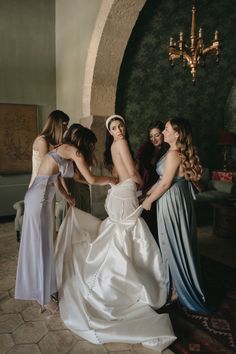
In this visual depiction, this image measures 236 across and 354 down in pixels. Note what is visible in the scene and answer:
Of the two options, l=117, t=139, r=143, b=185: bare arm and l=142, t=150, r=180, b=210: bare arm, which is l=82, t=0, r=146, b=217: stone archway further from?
l=142, t=150, r=180, b=210: bare arm

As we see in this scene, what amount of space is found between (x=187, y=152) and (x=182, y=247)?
0.88m

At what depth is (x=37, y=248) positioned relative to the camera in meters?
2.63

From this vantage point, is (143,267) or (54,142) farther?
(54,142)

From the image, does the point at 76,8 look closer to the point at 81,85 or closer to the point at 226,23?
the point at 81,85

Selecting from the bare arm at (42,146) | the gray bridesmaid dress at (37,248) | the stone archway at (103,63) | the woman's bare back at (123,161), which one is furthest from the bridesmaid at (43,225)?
the stone archway at (103,63)

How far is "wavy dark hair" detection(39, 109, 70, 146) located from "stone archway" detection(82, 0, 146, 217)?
154 cm

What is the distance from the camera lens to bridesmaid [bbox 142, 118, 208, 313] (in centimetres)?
269

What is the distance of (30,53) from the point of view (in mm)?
6121

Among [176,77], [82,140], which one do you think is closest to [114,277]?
[82,140]

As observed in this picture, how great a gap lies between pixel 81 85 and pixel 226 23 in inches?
125

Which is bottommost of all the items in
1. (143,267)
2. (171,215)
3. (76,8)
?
(143,267)

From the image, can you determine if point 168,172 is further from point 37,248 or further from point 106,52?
point 106,52

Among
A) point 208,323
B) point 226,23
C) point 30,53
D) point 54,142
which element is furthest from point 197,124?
point 208,323

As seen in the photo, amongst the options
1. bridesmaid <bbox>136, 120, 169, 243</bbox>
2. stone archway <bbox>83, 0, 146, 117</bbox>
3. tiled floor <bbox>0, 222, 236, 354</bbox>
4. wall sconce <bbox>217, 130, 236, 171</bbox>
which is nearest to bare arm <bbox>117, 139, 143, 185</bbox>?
bridesmaid <bbox>136, 120, 169, 243</bbox>
